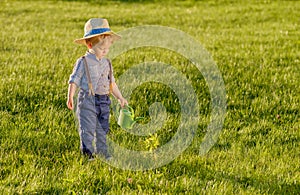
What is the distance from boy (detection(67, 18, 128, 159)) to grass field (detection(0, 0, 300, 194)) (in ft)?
1.31

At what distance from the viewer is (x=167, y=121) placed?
6.29 metres

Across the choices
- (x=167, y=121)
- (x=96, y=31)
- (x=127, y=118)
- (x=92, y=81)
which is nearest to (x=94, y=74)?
(x=92, y=81)

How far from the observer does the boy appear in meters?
4.84

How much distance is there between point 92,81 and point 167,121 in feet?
5.44

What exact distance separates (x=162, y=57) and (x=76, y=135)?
4022mm

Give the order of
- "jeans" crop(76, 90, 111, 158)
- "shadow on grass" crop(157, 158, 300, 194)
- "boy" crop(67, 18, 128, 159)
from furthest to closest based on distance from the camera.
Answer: "jeans" crop(76, 90, 111, 158) < "boy" crop(67, 18, 128, 159) < "shadow on grass" crop(157, 158, 300, 194)

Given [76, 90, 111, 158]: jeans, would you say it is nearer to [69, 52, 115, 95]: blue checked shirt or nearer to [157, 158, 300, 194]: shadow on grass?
[69, 52, 115, 95]: blue checked shirt

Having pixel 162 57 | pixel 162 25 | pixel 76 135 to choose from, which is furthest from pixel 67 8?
pixel 76 135

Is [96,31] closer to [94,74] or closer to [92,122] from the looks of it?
[94,74]

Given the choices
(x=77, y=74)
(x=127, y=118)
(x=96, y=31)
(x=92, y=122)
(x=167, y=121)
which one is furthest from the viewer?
(x=167, y=121)

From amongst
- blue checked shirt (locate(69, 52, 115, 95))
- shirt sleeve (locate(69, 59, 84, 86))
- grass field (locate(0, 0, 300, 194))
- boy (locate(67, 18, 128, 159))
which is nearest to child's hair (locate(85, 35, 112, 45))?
boy (locate(67, 18, 128, 159))

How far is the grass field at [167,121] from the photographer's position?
15.3ft

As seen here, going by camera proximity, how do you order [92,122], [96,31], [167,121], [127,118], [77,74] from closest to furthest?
[96,31] < [77,74] < [92,122] < [127,118] < [167,121]

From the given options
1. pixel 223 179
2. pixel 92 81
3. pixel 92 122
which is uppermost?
pixel 92 81
